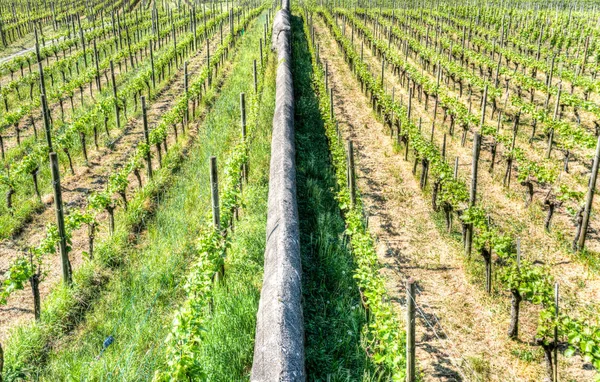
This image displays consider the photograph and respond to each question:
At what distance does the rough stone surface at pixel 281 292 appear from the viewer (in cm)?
532

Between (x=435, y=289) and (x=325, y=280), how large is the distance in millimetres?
1952

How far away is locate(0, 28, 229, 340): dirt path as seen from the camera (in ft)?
26.3

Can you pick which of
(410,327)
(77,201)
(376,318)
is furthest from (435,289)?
(77,201)

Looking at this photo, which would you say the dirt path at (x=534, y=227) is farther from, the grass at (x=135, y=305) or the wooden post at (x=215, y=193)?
the grass at (x=135, y=305)

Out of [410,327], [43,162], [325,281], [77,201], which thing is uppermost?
[410,327]

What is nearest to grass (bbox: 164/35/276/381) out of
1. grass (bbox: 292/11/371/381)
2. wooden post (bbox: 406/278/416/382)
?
grass (bbox: 292/11/371/381)

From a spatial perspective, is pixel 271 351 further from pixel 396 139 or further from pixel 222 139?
pixel 396 139

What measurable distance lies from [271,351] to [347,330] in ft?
6.88

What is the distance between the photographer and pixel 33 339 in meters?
6.93

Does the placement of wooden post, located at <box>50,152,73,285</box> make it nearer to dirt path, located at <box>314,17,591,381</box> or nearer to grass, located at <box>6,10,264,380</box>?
grass, located at <box>6,10,264,380</box>

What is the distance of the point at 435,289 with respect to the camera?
8.55 metres

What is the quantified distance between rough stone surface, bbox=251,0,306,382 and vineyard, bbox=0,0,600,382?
0.12ft

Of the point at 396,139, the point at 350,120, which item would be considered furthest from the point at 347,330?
the point at 350,120

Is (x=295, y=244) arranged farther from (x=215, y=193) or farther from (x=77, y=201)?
(x=77, y=201)
